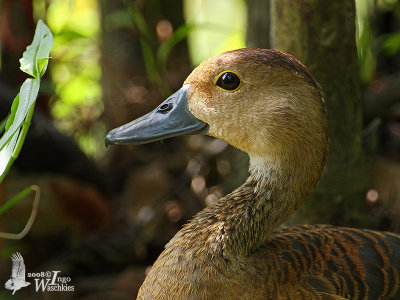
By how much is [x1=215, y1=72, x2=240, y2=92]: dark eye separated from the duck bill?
0.15m

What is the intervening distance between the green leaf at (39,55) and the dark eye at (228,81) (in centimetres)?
62

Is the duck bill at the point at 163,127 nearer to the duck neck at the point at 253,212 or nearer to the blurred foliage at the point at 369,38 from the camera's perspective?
the duck neck at the point at 253,212

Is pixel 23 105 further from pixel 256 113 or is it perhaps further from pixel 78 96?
pixel 78 96

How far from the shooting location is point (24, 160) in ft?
12.0

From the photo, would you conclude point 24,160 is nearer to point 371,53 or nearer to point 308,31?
point 308,31

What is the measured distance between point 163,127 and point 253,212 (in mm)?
447

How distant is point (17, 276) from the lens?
308 centimetres

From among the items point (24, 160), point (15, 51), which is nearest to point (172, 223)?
point (24, 160)

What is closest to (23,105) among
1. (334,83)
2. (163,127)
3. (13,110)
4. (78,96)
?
(13,110)

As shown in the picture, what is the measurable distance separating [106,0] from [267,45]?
5.22 feet

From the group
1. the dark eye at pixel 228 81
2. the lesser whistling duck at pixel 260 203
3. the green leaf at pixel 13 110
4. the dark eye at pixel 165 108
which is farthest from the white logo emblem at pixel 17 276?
the dark eye at pixel 228 81

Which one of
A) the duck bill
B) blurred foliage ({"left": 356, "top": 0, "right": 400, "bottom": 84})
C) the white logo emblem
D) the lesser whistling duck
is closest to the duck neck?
the lesser whistling duck

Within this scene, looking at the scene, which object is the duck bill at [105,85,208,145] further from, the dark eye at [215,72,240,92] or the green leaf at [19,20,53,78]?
the green leaf at [19,20,53,78]

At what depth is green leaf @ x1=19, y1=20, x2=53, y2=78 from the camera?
5.27ft
